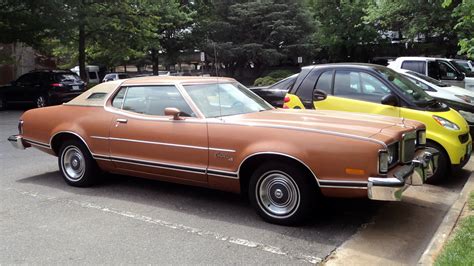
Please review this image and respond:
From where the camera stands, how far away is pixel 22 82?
18.3m

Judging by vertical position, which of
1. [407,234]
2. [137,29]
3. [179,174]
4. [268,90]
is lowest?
[407,234]

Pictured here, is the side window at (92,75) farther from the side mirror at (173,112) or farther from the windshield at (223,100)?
the side mirror at (173,112)

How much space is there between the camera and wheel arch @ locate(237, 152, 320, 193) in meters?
4.65

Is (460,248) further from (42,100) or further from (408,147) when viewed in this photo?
(42,100)

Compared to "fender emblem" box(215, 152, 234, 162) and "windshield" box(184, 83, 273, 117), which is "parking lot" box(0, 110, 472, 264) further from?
"windshield" box(184, 83, 273, 117)

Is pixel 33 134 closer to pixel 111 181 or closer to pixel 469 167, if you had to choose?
pixel 111 181

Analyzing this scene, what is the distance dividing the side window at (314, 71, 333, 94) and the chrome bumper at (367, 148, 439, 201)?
266cm

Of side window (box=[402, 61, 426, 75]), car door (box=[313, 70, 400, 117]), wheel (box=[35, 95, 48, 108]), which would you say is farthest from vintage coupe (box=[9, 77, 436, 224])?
wheel (box=[35, 95, 48, 108])

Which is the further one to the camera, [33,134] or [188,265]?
[33,134]

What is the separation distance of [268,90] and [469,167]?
400cm

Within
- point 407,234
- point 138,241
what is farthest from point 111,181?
point 407,234

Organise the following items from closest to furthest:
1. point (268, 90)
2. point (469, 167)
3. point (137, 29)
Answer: point (469, 167)
point (268, 90)
point (137, 29)

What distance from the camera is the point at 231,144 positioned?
5008 millimetres

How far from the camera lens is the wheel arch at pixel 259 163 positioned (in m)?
4.65
